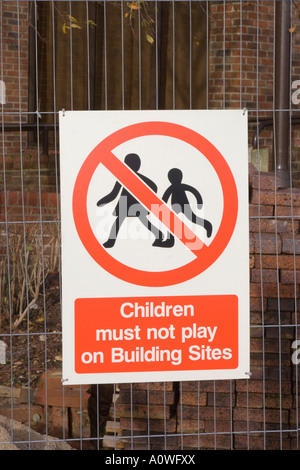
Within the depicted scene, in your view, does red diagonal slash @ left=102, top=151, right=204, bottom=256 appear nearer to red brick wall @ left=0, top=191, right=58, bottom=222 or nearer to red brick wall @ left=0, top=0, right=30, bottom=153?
red brick wall @ left=0, top=191, right=58, bottom=222

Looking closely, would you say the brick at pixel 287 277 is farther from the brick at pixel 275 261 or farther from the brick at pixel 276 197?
the brick at pixel 276 197

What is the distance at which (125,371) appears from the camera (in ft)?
10.1

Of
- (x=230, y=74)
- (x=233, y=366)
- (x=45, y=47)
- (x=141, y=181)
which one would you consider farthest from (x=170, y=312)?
(x=45, y=47)

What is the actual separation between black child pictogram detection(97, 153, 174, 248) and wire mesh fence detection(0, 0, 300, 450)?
0.29m

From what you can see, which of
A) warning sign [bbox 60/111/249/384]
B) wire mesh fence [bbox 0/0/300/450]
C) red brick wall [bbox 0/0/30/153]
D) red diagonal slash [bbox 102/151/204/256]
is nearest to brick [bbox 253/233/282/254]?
wire mesh fence [bbox 0/0/300/450]

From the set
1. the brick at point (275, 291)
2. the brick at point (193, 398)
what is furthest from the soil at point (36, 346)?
the brick at point (275, 291)

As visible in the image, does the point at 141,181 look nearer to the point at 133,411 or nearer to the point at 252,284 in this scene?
the point at 252,284

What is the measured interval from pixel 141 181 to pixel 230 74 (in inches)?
224

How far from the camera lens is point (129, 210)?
9.96ft

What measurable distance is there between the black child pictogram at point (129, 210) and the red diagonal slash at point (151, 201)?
0.02 m

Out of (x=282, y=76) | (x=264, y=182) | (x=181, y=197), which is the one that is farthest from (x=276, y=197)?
(x=282, y=76)

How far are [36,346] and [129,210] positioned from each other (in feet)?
10.5

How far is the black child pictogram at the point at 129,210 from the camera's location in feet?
9.96

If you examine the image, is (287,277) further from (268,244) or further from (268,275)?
(268,244)
